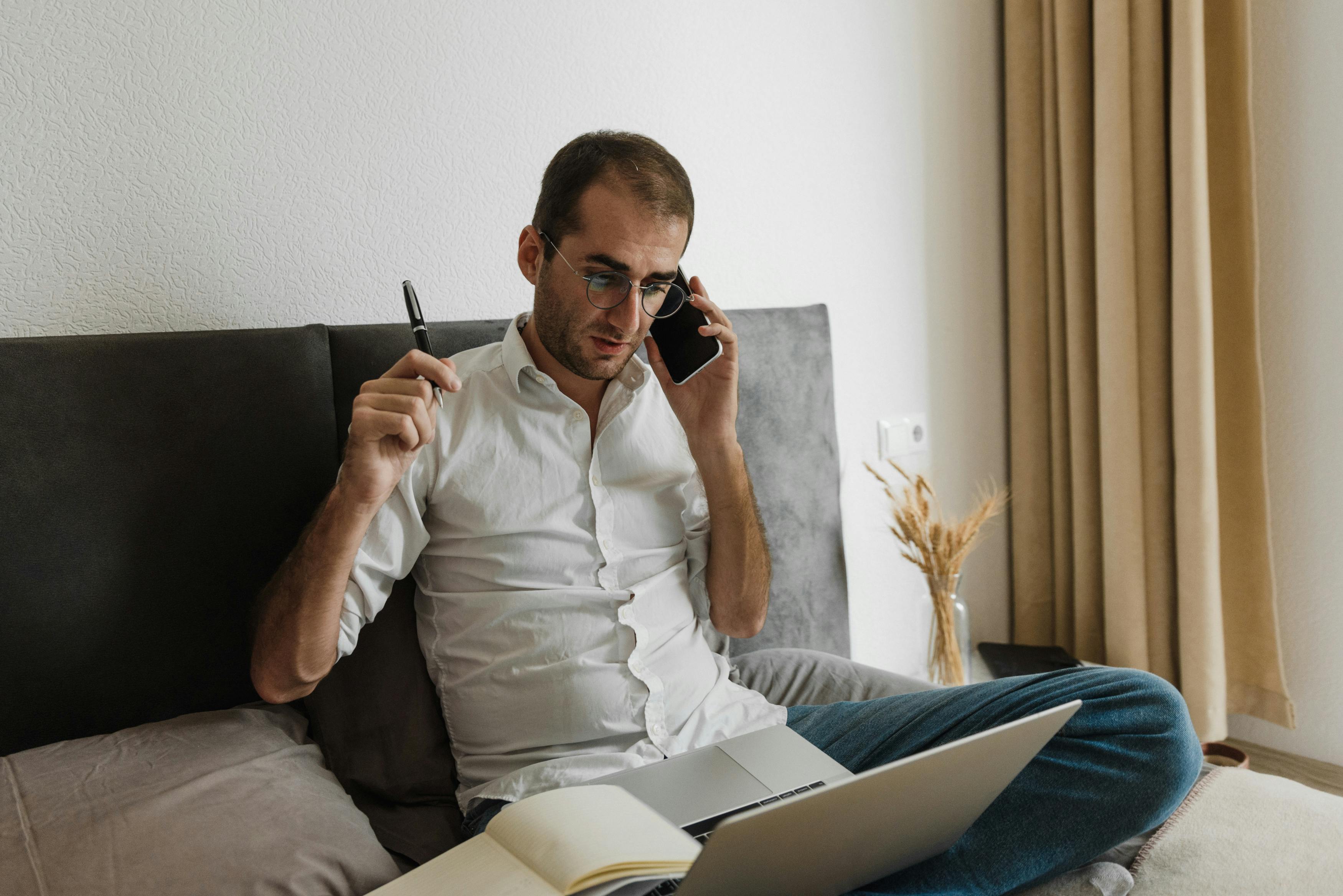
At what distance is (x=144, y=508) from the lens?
1.06m

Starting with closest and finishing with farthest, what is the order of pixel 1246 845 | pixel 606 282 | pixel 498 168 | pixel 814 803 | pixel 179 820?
Result: 1. pixel 814 803
2. pixel 179 820
3. pixel 1246 845
4. pixel 606 282
5. pixel 498 168

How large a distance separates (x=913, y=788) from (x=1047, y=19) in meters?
1.97

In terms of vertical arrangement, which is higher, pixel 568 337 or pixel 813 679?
pixel 568 337

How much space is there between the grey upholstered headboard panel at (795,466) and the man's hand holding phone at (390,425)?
2.30ft

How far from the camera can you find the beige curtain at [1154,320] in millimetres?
1996

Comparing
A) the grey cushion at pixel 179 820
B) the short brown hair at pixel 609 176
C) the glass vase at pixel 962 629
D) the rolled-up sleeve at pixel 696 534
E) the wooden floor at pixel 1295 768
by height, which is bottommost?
the wooden floor at pixel 1295 768

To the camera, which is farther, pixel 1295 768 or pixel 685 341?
pixel 1295 768

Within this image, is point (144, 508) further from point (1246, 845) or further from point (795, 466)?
point (1246, 845)

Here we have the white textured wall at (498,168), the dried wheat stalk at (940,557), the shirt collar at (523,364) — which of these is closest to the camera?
the white textured wall at (498,168)

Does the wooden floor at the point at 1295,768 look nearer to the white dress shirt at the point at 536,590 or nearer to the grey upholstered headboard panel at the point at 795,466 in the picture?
the grey upholstered headboard panel at the point at 795,466

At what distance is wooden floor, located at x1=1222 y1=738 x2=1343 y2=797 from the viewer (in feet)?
6.68

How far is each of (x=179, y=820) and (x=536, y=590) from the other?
0.46 metres

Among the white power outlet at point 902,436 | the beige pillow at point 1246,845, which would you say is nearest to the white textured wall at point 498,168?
the white power outlet at point 902,436

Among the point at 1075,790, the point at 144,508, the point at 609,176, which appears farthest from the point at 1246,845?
the point at 144,508
